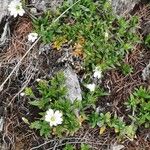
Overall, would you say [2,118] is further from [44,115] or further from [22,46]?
[22,46]

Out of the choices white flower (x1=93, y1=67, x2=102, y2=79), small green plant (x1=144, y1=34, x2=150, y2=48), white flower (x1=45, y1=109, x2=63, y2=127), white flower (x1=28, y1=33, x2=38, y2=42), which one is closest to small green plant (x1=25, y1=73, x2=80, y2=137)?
white flower (x1=45, y1=109, x2=63, y2=127)

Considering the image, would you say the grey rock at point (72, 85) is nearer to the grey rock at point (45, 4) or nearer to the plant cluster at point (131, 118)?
the plant cluster at point (131, 118)

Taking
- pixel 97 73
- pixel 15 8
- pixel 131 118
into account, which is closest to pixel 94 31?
pixel 97 73

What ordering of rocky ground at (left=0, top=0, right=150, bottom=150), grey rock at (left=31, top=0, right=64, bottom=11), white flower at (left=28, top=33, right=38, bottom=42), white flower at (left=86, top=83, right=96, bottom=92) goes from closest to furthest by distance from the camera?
1. rocky ground at (left=0, top=0, right=150, bottom=150)
2. white flower at (left=86, top=83, right=96, bottom=92)
3. white flower at (left=28, top=33, right=38, bottom=42)
4. grey rock at (left=31, top=0, right=64, bottom=11)

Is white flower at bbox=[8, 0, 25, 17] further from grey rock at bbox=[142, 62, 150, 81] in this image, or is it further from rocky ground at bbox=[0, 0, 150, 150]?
grey rock at bbox=[142, 62, 150, 81]

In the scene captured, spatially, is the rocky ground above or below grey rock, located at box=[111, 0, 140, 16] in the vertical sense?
below

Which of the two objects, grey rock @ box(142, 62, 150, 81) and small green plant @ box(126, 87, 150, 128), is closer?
small green plant @ box(126, 87, 150, 128)

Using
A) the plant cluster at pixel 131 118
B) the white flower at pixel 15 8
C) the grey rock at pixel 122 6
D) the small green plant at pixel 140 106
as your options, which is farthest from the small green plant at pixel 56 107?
the grey rock at pixel 122 6
